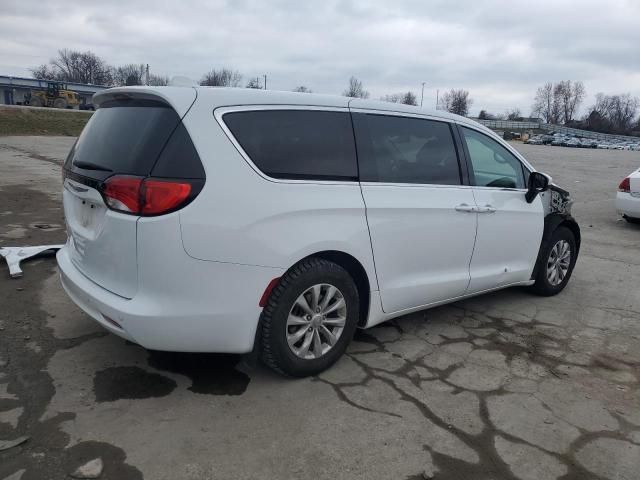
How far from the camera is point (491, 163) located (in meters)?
4.57

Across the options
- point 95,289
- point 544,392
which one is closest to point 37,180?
point 95,289

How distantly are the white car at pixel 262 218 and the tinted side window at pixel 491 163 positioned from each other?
18cm

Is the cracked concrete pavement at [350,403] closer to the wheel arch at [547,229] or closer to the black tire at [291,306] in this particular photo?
the black tire at [291,306]

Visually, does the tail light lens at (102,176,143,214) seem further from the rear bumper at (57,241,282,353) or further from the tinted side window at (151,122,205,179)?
the rear bumper at (57,241,282,353)

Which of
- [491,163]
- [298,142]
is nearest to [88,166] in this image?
[298,142]

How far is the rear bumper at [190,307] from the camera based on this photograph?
2842 mm

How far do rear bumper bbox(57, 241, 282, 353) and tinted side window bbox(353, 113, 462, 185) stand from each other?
1.12 meters

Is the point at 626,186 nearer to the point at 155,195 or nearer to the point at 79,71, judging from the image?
the point at 155,195

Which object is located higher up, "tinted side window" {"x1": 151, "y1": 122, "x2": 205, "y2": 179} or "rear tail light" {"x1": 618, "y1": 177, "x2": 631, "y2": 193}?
"tinted side window" {"x1": 151, "y1": 122, "x2": 205, "y2": 179}

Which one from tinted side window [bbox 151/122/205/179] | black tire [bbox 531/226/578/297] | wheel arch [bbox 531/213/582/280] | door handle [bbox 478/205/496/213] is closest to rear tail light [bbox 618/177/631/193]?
black tire [bbox 531/226/578/297]

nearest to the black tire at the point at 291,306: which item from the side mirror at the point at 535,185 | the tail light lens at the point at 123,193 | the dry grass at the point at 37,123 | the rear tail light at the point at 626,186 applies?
the tail light lens at the point at 123,193

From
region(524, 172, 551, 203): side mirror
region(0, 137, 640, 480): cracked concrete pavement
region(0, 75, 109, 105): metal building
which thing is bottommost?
region(0, 137, 640, 480): cracked concrete pavement

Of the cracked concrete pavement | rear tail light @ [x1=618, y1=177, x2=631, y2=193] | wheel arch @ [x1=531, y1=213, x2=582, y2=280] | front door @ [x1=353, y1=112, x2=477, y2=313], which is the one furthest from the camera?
rear tail light @ [x1=618, y1=177, x2=631, y2=193]

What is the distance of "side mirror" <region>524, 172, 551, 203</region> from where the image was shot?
479 centimetres
